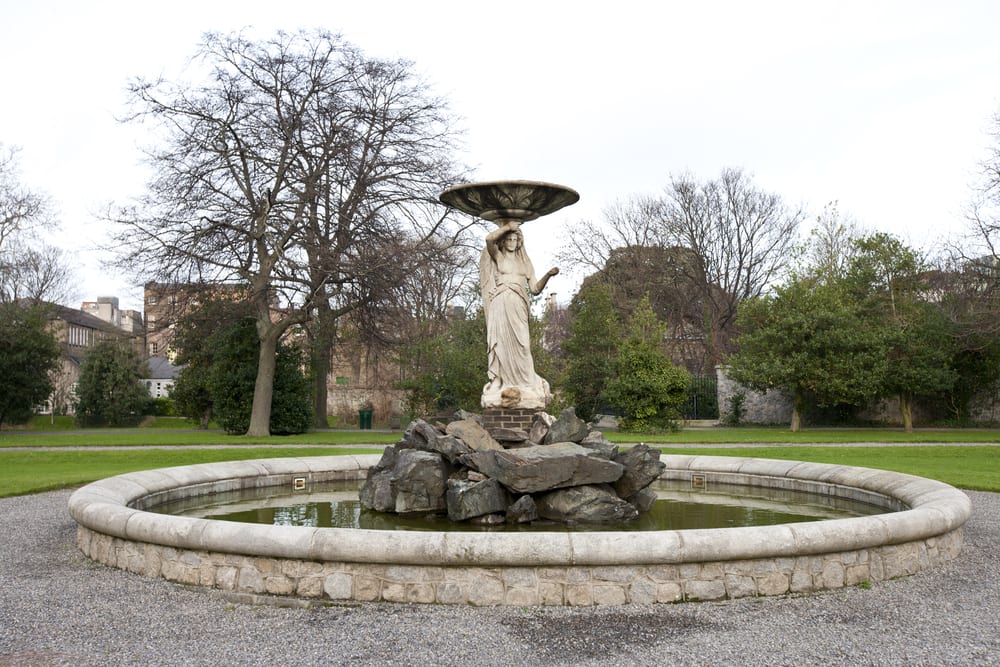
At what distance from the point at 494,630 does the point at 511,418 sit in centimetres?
531

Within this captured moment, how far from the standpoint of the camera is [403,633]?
5293mm

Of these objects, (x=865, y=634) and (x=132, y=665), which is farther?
(x=865, y=634)

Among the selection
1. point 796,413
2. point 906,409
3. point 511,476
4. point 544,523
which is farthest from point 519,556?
point 906,409

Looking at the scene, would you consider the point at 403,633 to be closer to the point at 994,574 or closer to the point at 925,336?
the point at 994,574

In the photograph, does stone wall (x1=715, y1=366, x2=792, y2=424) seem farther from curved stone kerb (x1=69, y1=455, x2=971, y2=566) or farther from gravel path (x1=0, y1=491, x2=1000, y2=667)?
gravel path (x1=0, y1=491, x2=1000, y2=667)

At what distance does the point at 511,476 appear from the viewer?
311 inches

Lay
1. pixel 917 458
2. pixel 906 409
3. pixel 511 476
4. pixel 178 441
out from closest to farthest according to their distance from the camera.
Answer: pixel 511 476
pixel 917 458
pixel 178 441
pixel 906 409

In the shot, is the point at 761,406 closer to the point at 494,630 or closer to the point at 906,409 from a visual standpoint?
the point at 906,409

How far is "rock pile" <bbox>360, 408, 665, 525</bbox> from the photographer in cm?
793

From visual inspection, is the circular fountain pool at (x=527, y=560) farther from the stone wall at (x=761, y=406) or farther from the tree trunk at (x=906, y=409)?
the stone wall at (x=761, y=406)

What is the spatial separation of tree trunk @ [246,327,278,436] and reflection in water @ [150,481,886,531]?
1494 cm

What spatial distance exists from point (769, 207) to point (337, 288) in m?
27.8

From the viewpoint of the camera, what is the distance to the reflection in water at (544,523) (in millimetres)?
8164

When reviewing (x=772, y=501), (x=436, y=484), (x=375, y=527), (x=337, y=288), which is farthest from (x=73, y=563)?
(x=337, y=288)
